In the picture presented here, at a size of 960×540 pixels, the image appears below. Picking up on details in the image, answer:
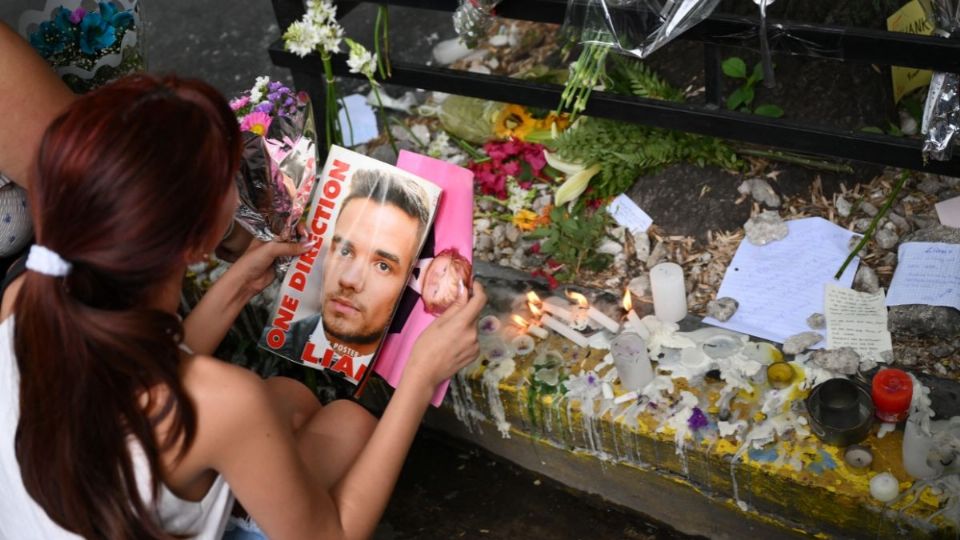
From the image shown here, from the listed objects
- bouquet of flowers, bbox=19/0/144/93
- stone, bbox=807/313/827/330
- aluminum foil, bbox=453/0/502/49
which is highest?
aluminum foil, bbox=453/0/502/49

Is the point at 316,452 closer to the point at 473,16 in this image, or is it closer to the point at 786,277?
the point at 473,16

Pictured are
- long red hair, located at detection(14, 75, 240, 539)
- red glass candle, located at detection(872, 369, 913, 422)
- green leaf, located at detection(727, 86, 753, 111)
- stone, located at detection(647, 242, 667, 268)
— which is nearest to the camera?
long red hair, located at detection(14, 75, 240, 539)

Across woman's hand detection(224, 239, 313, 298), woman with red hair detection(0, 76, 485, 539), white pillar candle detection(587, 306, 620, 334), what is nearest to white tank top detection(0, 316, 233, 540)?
woman with red hair detection(0, 76, 485, 539)

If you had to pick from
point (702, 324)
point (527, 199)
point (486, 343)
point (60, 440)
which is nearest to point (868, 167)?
point (702, 324)

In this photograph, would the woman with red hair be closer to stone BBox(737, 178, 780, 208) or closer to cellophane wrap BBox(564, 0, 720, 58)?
cellophane wrap BBox(564, 0, 720, 58)

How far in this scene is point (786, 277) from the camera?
2.38 m

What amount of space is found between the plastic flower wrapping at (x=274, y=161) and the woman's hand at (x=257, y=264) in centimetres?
2

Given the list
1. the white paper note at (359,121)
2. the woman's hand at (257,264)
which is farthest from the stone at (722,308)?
the white paper note at (359,121)

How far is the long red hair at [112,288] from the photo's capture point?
4.35 ft

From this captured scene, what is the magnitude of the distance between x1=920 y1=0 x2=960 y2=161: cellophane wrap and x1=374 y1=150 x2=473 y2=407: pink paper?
35.7 inches

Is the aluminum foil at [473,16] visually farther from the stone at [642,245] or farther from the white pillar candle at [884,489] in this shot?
the white pillar candle at [884,489]

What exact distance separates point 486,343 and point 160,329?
105 cm

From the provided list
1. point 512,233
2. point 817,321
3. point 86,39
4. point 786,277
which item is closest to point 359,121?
point 512,233

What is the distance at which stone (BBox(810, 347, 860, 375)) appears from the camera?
2037 millimetres
